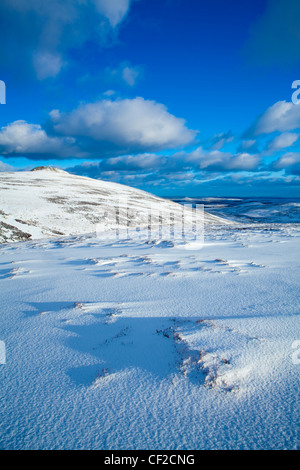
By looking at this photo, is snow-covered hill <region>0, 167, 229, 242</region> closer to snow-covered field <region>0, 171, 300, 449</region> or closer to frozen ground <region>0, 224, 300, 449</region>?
snow-covered field <region>0, 171, 300, 449</region>

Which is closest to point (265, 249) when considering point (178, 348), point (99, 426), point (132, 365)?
point (178, 348)

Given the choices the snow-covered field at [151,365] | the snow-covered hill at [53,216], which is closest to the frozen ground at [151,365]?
the snow-covered field at [151,365]

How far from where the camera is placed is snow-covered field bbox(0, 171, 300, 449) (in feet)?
5.48

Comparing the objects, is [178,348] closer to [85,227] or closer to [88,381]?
[88,381]

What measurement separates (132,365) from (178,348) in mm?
555

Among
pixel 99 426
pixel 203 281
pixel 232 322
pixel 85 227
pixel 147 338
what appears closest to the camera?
pixel 99 426

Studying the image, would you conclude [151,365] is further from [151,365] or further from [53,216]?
[53,216]

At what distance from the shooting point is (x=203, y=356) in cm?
231

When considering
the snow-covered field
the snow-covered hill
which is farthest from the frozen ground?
the snow-covered hill

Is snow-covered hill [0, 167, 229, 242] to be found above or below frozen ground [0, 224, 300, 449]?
above

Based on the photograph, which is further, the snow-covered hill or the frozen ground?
the snow-covered hill

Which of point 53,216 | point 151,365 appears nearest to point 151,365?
point 151,365

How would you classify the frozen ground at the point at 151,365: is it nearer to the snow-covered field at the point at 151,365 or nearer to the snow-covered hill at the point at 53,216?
the snow-covered field at the point at 151,365

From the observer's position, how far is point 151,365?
7.55 feet
